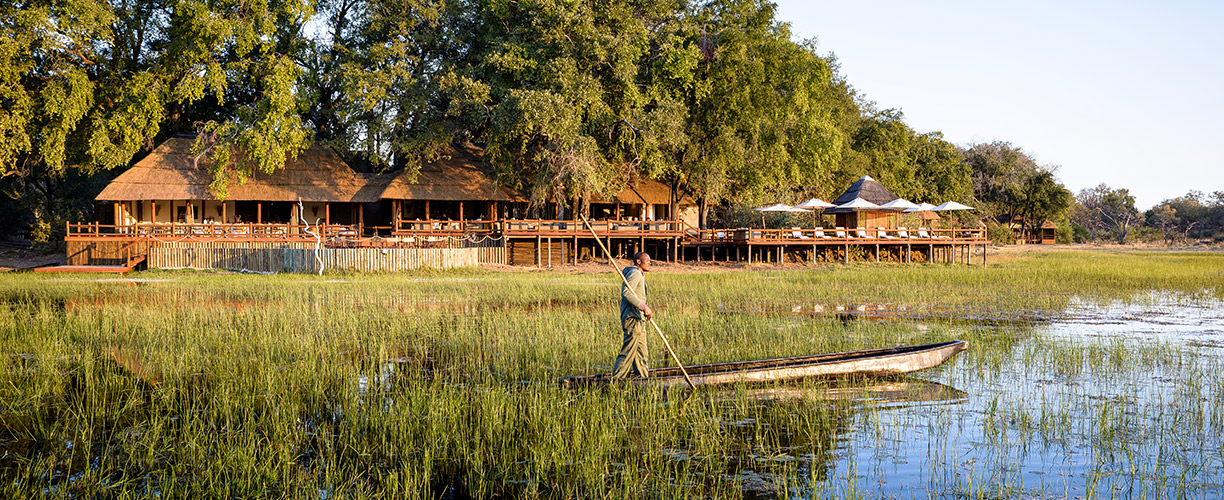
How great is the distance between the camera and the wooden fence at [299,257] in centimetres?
2667

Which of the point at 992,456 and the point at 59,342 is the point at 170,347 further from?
the point at 992,456

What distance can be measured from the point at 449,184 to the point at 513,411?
2961 centimetres

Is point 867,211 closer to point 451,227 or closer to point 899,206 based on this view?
point 899,206

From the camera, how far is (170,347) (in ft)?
38.3

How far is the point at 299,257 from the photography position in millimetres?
26922

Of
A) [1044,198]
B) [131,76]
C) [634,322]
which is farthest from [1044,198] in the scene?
[634,322]

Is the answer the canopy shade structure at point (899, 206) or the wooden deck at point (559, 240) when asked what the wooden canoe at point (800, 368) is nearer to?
the wooden deck at point (559, 240)

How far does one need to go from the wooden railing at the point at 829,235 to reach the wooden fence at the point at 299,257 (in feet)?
29.8

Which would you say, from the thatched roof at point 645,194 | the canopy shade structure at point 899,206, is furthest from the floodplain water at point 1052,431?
the thatched roof at point 645,194

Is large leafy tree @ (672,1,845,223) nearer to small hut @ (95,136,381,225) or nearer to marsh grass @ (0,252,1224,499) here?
small hut @ (95,136,381,225)

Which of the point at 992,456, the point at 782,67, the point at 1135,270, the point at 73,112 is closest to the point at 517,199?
the point at 782,67

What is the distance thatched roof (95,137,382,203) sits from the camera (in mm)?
33812

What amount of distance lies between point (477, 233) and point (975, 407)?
83.7ft

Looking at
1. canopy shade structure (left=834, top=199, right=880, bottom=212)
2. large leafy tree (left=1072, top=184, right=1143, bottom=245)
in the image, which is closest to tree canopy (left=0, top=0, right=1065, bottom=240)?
canopy shade structure (left=834, top=199, right=880, bottom=212)
